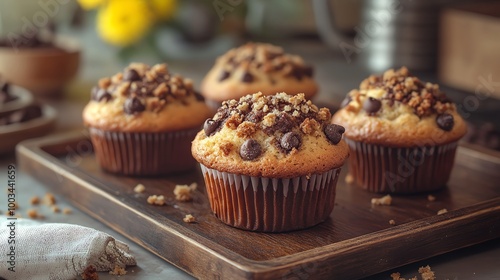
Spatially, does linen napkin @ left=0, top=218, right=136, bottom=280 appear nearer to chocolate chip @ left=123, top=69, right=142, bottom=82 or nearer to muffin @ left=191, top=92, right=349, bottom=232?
muffin @ left=191, top=92, right=349, bottom=232

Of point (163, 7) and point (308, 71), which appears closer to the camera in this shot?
point (308, 71)

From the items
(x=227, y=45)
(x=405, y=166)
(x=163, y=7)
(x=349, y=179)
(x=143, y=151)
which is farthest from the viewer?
(x=227, y=45)

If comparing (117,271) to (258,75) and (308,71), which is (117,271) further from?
(308,71)

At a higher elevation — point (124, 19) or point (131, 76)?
point (131, 76)

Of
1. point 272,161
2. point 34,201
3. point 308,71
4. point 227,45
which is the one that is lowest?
point 227,45

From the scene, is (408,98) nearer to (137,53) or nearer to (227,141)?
(227,141)

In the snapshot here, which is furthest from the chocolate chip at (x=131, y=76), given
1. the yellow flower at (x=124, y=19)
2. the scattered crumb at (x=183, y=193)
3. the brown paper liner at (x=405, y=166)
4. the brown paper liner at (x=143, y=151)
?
the yellow flower at (x=124, y=19)

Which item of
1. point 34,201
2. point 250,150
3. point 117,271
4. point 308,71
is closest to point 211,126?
point 250,150

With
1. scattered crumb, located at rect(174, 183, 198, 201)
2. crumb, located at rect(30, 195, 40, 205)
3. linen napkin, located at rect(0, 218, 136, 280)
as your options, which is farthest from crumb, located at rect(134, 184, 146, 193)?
linen napkin, located at rect(0, 218, 136, 280)

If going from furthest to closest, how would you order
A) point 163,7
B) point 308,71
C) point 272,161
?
point 163,7
point 308,71
point 272,161
